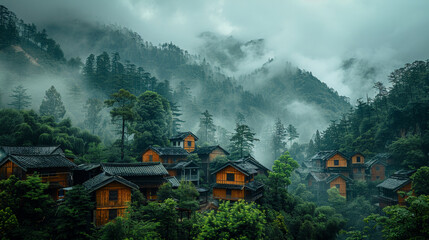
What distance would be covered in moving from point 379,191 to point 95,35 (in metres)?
193

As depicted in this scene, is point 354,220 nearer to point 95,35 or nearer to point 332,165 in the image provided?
point 332,165

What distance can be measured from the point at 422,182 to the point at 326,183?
67.2 ft

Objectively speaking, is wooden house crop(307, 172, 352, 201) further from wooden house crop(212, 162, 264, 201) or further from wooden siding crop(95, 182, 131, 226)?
wooden siding crop(95, 182, 131, 226)

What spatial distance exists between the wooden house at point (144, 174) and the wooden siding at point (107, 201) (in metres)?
5.02

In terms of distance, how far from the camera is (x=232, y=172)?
1575 inches

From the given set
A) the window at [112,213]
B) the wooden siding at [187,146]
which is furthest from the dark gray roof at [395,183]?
the window at [112,213]

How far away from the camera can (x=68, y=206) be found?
880 inches

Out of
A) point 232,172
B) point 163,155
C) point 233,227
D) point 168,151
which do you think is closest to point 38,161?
point 163,155

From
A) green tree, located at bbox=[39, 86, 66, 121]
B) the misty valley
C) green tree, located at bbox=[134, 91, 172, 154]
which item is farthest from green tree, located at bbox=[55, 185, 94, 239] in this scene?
green tree, located at bbox=[39, 86, 66, 121]

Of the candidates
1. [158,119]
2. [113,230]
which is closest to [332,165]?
[158,119]

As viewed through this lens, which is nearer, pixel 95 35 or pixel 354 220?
pixel 354 220

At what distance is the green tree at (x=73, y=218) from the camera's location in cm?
2102

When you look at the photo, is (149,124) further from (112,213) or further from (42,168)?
(112,213)

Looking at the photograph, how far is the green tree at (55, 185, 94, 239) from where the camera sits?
2102 centimetres
